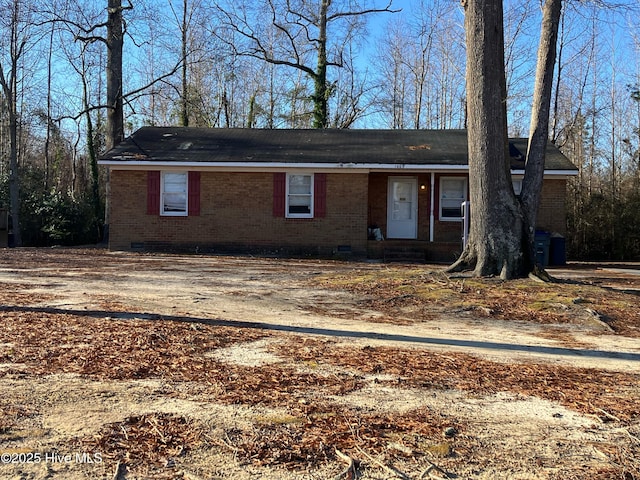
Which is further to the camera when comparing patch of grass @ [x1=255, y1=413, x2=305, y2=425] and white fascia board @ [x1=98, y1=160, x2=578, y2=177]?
white fascia board @ [x1=98, y1=160, x2=578, y2=177]

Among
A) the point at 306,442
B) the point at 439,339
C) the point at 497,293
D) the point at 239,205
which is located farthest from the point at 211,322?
the point at 239,205

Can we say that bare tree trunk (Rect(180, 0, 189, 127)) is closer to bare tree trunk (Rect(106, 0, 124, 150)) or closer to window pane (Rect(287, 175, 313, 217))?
bare tree trunk (Rect(106, 0, 124, 150))

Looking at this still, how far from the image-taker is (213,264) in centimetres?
1381

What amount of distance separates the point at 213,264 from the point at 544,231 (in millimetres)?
9915

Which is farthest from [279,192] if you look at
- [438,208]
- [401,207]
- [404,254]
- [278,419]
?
[278,419]

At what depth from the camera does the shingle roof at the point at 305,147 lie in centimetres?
1716

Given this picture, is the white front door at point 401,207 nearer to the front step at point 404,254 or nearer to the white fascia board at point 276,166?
the white fascia board at point 276,166

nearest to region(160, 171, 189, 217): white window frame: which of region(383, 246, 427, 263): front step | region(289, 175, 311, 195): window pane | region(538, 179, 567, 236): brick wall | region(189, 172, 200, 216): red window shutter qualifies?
region(189, 172, 200, 216): red window shutter

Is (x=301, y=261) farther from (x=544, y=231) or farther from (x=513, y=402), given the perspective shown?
(x=513, y=402)

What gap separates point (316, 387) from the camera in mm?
3895

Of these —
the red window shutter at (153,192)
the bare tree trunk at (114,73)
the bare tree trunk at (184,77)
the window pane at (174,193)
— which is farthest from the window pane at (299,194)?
the bare tree trunk at (184,77)

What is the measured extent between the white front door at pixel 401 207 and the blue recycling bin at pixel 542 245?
4.11 metres

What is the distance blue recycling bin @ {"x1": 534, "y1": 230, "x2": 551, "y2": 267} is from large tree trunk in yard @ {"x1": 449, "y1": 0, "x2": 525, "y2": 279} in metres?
6.70

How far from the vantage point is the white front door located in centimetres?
1850
